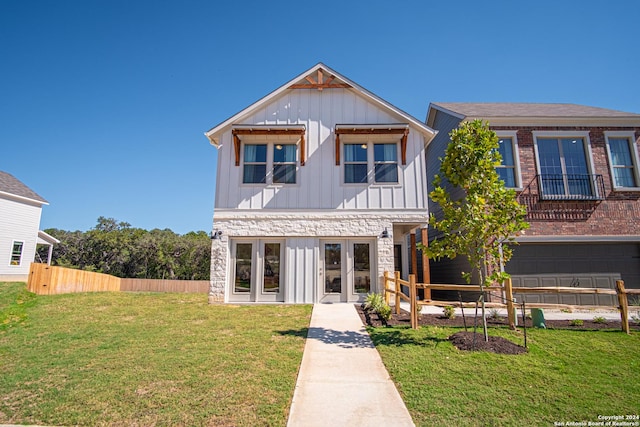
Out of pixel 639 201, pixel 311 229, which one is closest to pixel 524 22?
pixel 639 201

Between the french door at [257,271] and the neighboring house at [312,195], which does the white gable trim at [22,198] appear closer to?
the neighboring house at [312,195]

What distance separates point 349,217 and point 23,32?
13.7 metres

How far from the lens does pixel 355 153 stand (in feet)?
39.6

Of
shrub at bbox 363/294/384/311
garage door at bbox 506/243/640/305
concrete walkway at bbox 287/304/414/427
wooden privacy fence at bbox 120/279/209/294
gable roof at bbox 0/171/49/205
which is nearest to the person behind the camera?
concrete walkway at bbox 287/304/414/427

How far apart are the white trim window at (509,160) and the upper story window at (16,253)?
27.7 m

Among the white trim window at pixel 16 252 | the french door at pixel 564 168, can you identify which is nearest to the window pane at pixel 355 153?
the french door at pixel 564 168

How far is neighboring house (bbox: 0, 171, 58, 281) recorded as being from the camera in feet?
63.2

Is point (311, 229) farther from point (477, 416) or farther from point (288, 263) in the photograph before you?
point (477, 416)

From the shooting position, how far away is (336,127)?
11680 mm

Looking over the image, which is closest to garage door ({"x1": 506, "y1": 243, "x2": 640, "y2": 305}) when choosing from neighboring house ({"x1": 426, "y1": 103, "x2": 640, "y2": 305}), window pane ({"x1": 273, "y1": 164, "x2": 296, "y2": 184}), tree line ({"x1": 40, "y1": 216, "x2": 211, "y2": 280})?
neighboring house ({"x1": 426, "y1": 103, "x2": 640, "y2": 305})

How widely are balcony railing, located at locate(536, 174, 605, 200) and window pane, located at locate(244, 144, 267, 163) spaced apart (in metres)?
10.3

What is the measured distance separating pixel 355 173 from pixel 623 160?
1025cm

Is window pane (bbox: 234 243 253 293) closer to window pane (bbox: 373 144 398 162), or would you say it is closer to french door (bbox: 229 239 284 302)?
french door (bbox: 229 239 284 302)

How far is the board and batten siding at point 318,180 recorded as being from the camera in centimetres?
1173
